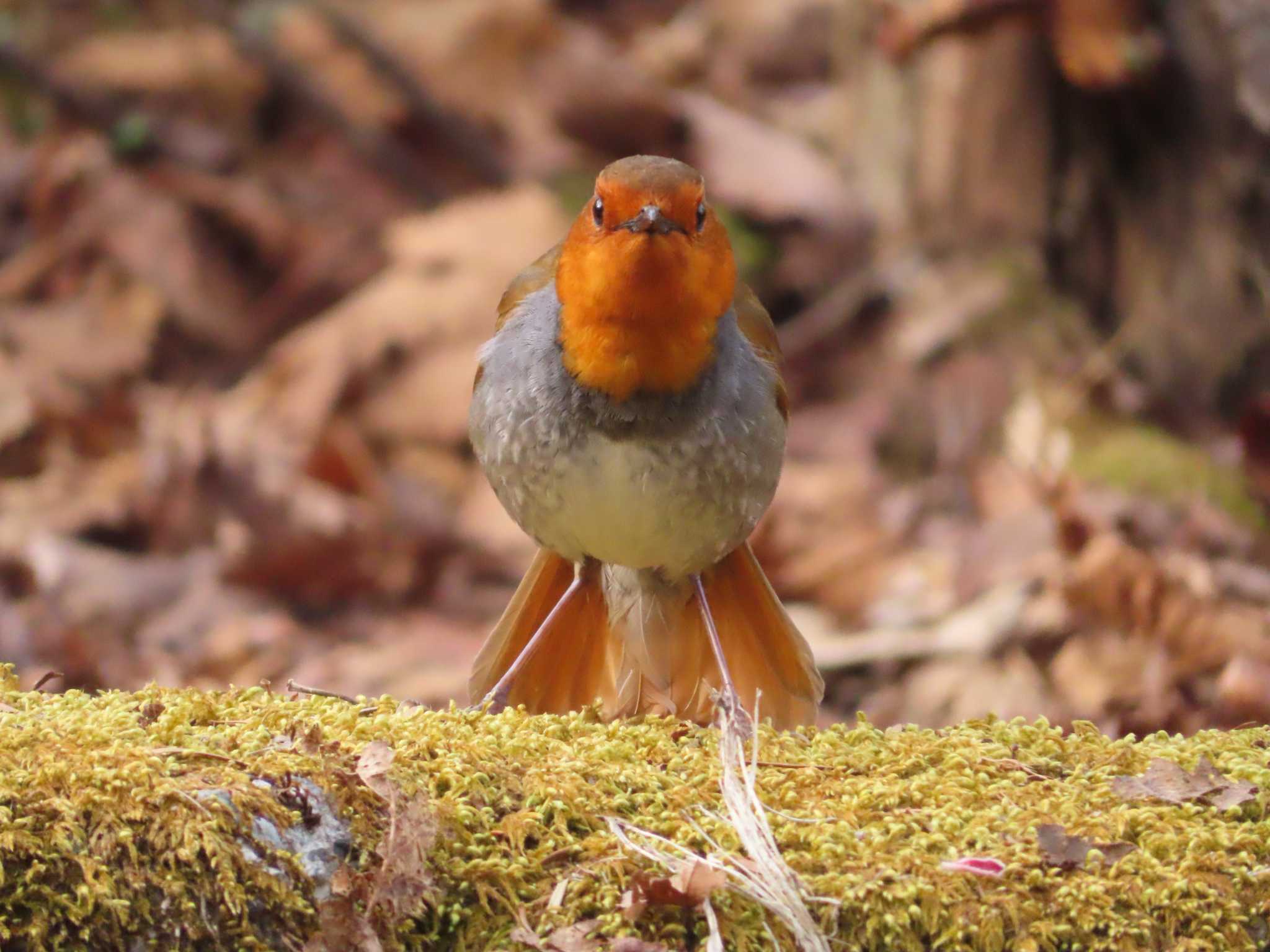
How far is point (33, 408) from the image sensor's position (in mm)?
6562

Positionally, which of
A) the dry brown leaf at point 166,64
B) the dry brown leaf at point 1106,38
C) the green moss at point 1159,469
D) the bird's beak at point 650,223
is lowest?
the green moss at point 1159,469

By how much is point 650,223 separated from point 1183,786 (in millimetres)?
1392

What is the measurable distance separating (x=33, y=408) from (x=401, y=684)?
259cm

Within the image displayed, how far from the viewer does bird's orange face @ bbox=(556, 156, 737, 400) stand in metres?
3.00

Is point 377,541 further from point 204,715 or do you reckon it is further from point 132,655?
point 204,715

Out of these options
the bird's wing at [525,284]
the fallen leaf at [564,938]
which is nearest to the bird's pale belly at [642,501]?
the bird's wing at [525,284]

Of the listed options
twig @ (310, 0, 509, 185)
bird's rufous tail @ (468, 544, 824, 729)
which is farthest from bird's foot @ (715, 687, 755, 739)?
twig @ (310, 0, 509, 185)

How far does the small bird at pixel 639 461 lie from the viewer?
307 cm

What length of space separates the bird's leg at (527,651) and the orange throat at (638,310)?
56cm

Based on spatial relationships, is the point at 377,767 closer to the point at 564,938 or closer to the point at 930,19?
the point at 564,938

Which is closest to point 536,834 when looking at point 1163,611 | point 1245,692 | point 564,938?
point 564,938

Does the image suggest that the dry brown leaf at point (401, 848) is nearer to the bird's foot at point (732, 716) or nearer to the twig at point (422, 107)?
the bird's foot at point (732, 716)

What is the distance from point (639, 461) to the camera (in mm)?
3176

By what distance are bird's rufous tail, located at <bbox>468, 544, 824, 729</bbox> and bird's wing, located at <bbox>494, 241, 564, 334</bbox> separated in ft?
1.83
